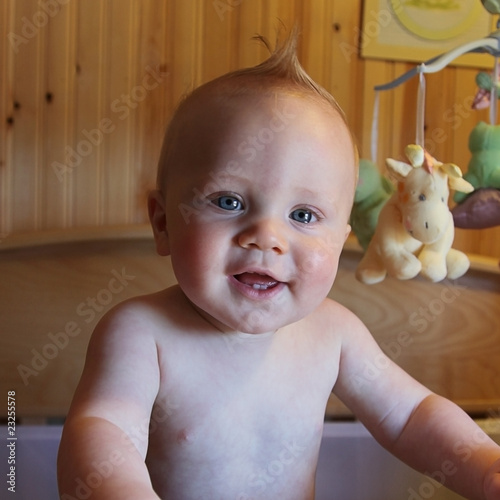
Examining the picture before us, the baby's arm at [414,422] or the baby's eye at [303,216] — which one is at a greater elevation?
the baby's eye at [303,216]

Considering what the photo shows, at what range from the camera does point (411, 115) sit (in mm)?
1546

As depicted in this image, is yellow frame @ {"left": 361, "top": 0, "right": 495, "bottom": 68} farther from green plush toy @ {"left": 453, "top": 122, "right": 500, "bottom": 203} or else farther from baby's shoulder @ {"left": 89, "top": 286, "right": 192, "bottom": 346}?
baby's shoulder @ {"left": 89, "top": 286, "right": 192, "bottom": 346}

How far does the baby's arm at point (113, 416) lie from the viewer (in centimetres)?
55

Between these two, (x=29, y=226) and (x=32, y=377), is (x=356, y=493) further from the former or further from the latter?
(x=29, y=226)

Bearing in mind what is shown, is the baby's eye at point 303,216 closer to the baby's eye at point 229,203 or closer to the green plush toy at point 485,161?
the baby's eye at point 229,203

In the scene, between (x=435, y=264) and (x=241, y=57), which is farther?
(x=241, y=57)

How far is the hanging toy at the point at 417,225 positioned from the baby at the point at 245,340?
148mm

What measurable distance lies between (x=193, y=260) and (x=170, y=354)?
131 millimetres

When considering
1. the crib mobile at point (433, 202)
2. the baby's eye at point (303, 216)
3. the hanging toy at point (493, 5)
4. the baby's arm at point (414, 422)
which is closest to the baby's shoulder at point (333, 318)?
the baby's arm at point (414, 422)

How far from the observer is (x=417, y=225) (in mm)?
889

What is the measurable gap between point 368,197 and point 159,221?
0.40 m

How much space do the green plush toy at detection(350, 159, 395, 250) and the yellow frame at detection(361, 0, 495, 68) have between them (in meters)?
0.58

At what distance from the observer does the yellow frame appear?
150 cm

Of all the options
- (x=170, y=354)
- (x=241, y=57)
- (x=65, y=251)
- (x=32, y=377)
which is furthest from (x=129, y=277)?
(x=170, y=354)
